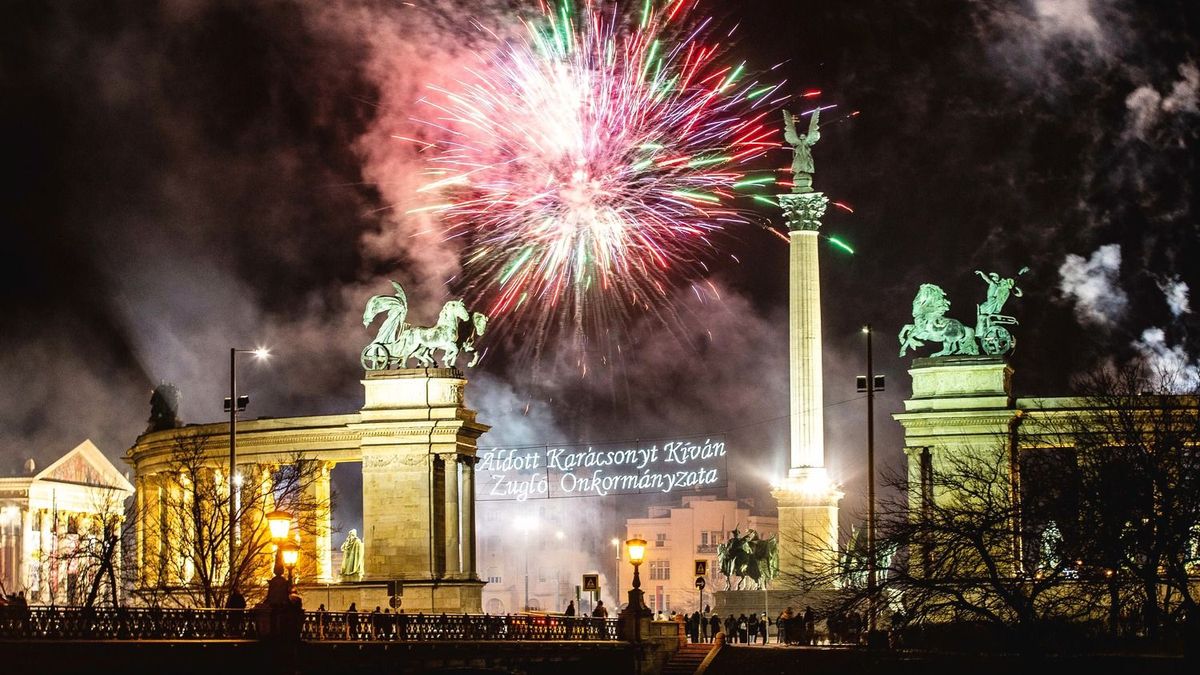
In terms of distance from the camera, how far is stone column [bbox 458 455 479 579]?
3546 inches

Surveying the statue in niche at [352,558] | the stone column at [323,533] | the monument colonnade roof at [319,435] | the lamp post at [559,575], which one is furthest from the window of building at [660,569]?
the statue in niche at [352,558]

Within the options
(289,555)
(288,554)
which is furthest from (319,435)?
(288,554)

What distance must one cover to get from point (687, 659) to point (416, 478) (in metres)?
20.1

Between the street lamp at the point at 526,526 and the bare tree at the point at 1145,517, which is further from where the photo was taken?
the street lamp at the point at 526,526

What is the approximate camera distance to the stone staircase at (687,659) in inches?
2820

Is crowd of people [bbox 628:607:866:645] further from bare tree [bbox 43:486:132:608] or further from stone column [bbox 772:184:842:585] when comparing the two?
bare tree [bbox 43:486:132:608]

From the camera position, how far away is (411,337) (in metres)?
90.8

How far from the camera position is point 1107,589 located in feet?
169

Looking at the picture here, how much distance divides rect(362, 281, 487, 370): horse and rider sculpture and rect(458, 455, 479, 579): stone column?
4.36 meters

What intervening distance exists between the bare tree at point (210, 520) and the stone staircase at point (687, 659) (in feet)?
50.8

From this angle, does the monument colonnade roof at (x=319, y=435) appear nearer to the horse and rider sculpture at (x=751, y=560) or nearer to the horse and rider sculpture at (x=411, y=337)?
the horse and rider sculpture at (x=411, y=337)

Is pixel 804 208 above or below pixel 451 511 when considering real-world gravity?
above

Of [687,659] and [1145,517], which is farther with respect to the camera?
[687,659]

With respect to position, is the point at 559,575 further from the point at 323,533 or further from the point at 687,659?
the point at 687,659
